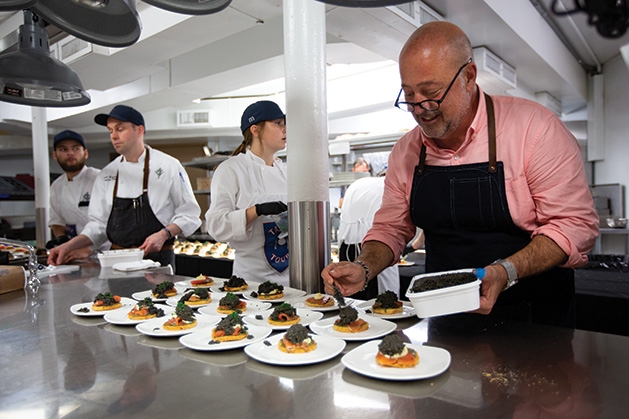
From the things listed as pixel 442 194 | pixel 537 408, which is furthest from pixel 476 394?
pixel 442 194

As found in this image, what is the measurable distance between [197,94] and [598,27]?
5.27 m

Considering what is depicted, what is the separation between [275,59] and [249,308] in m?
3.36

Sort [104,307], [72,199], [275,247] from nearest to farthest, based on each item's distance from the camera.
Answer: [104,307] < [275,247] < [72,199]

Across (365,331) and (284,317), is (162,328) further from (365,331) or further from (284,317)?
(365,331)

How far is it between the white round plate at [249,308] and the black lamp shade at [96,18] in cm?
115

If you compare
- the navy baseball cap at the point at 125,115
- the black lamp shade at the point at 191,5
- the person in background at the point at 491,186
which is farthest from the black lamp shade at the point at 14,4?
the navy baseball cap at the point at 125,115

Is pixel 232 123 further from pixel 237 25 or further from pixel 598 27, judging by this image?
pixel 598 27

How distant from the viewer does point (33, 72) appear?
232cm

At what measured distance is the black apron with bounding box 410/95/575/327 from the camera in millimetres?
1638

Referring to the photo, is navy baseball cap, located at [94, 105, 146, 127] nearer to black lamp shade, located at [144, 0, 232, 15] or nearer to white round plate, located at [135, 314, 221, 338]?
black lamp shade, located at [144, 0, 232, 15]

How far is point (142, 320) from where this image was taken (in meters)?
1.56

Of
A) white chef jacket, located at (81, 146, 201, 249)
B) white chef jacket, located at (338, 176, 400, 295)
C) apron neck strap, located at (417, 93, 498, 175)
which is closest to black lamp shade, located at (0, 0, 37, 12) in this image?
apron neck strap, located at (417, 93, 498, 175)

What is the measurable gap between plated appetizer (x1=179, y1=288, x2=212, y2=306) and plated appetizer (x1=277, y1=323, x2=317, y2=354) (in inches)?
27.7

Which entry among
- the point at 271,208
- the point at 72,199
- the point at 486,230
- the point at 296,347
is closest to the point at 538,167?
the point at 486,230
